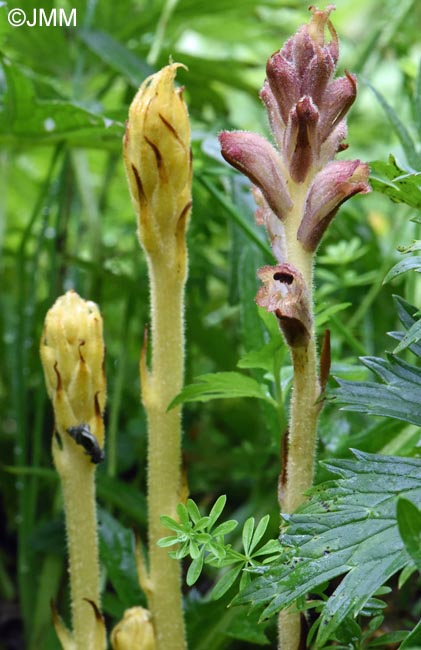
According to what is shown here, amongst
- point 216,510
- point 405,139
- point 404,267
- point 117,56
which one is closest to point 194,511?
point 216,510

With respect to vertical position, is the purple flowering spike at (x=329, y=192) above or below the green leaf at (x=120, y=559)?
above

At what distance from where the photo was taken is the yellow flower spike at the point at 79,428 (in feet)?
2.18

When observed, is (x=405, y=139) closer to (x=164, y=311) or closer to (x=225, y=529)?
(x=164, y=311)

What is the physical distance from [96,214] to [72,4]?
382mm

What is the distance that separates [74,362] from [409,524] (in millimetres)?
352

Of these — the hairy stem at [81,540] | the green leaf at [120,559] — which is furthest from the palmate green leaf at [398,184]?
the green leaf at [120,559]

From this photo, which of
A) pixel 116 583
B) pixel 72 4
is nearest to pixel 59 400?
pixel 116 583

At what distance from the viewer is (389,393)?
53 cm

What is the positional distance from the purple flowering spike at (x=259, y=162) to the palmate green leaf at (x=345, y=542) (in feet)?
0.61

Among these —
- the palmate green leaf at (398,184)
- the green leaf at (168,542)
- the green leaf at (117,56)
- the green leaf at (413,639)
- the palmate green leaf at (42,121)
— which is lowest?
the green leaf at (413,639)

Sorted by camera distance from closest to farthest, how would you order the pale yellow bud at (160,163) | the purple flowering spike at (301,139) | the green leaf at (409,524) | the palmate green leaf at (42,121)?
1. the green leaf at (409,524)
2. the purple flowering spike at (301,139)
3. the pale yellow bud at (160,163)
4. the palmate green leaf at (42,121)

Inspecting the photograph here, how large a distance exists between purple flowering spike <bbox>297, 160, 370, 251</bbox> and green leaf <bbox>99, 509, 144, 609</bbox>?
0.44 meters

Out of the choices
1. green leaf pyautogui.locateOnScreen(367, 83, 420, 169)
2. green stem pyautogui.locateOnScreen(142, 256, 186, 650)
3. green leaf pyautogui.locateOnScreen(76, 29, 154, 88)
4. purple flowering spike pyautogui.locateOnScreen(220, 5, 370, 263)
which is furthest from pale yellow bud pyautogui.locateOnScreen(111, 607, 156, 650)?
green leaf pyautogui.locateOnScreen(76, 29, 154, 88)

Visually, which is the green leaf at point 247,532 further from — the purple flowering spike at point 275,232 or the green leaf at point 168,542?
the purple flowering spike at point 275,232
